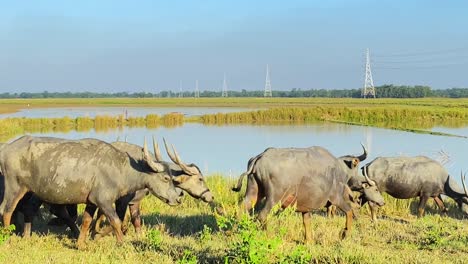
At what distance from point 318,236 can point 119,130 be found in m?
22.4

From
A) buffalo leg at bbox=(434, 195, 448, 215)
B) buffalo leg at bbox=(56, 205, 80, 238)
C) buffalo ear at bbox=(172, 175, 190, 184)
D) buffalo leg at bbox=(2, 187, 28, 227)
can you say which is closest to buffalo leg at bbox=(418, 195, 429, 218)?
buffalo leg at bbox=(434, 195, 448, 215)

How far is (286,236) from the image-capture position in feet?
22.6

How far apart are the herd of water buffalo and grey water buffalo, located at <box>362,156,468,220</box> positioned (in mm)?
2521

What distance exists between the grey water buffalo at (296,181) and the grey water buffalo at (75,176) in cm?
94

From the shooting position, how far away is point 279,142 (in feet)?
71.1

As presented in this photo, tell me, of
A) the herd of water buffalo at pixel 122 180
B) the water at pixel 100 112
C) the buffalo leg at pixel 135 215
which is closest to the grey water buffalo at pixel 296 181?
the herd of water buffalo at pixel 122 180

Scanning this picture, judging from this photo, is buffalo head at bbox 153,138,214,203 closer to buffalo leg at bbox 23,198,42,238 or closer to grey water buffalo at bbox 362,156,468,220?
buffalo leg at bbox 23,198,42,238

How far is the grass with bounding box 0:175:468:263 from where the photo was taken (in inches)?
202

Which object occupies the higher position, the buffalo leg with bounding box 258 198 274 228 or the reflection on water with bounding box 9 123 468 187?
the buffalo leg with bounding box 258 198 274 228

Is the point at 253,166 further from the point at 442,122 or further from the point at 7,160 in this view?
the point at 442,122

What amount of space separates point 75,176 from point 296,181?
2.42 metres

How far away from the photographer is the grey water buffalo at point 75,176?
6.00 metres

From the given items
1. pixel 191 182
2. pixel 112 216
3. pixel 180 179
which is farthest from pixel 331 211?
pixel 112 216

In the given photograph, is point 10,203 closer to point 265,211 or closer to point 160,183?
point 160,183
